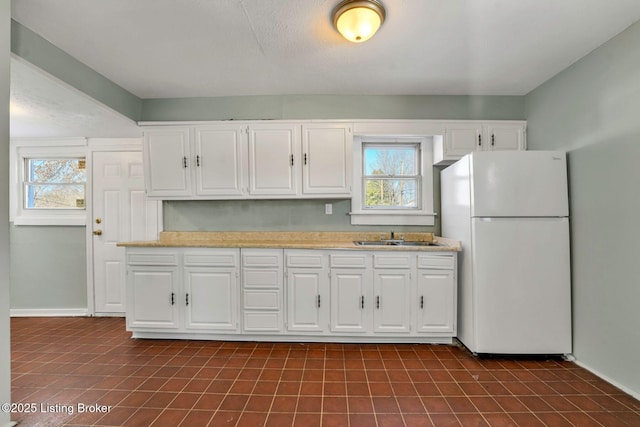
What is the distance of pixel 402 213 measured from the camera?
2982mm

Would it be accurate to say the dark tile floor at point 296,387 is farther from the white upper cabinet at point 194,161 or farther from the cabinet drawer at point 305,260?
the white upper cabinet at point 194,161

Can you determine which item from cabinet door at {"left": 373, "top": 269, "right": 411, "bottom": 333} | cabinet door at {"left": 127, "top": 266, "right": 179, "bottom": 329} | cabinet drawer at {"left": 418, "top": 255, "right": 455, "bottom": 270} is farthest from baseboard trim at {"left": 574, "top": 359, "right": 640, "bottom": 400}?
cabinet door at {"left": 127, "top": 266, "right": 179, "bottom": 329}

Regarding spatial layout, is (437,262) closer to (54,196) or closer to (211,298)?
(211,298)

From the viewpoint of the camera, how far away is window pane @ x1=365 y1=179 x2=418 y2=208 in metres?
3.09

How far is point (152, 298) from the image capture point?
262 cm

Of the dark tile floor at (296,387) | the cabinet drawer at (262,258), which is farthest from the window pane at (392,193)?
the dark tile floor at (296,387)

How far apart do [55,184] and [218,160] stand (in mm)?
2366

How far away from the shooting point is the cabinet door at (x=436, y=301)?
8.09 ft

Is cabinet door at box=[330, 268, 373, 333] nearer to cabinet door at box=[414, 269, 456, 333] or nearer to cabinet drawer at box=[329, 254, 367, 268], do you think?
cabinet drawer at box=[329, 254, 367, 268]

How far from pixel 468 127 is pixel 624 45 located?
3.65ft

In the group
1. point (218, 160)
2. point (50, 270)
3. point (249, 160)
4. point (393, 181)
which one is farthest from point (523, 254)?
point (50, 270)

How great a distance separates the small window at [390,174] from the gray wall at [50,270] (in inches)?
137

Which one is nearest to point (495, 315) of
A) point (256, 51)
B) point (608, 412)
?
point (608, 412)

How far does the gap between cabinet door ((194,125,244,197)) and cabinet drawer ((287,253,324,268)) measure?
868 millimetres
